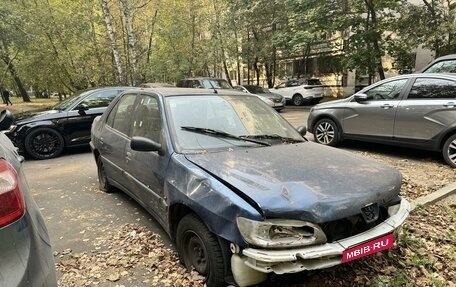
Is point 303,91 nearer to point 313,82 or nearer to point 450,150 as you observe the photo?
point 313,82

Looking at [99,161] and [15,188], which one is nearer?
[15,188]

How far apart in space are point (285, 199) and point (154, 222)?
235 centimetres

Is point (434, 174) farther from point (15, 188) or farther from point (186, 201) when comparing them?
point (15, 188)

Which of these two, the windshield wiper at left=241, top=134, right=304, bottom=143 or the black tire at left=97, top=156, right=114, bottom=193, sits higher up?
the windshield wiper at left=241, top=134, right=304, bottom=143

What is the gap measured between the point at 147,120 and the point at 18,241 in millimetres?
2548

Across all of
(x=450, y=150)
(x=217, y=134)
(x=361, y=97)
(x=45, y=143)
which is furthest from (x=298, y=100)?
(x=217, y=134)

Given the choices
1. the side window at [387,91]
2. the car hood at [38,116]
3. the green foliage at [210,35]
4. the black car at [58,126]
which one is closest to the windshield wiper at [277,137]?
the side window at [387,91]

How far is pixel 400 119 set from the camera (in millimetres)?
6758

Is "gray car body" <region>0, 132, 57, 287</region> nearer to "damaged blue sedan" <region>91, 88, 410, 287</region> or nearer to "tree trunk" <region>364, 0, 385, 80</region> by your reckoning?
"damaged blue sedan" <region>91, 88, 410, 287</region>

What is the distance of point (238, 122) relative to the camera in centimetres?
384

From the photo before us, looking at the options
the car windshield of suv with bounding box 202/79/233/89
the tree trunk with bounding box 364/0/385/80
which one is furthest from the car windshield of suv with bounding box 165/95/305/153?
the tree trunk with bounding box 364/0/385/80

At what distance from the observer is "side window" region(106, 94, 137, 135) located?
457 centimetres

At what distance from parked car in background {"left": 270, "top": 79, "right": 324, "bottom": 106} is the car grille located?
722 inches

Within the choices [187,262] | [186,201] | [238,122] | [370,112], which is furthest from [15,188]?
[370,112]
